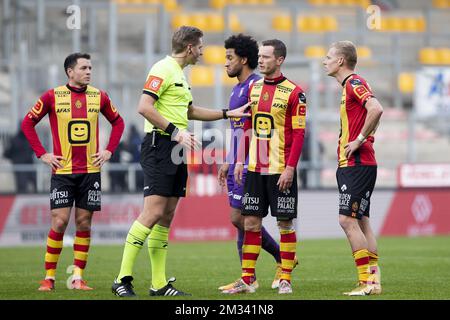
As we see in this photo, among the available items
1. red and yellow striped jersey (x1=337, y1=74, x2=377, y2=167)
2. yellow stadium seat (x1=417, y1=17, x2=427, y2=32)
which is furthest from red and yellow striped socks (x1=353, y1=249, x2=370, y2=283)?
yellow stadium seat (x1=417, y1=17, x2=427, y2=32)

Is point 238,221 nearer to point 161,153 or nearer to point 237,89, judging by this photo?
point 237,89

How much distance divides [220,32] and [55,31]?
26.0 feet

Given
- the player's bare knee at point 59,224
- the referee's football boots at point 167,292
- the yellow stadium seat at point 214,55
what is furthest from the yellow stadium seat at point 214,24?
the referee's football boots at point 167,292

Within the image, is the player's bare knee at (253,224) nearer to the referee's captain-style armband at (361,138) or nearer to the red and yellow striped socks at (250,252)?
the red and yellow striped socks at (250,252)

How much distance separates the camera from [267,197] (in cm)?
945

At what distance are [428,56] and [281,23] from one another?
4740 millimetres

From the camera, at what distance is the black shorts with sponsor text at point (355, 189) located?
912cm

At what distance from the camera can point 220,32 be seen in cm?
3070

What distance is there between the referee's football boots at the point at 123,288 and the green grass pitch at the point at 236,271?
3.3 inches

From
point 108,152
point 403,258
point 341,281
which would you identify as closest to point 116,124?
point 108,152

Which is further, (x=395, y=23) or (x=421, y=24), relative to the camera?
(x=421, y=24)

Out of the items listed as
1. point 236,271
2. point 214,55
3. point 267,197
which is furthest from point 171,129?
point 214,55
